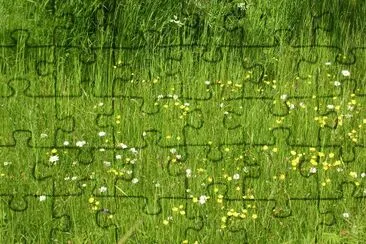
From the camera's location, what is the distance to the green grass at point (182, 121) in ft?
12.1

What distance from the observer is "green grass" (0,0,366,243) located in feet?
12.1

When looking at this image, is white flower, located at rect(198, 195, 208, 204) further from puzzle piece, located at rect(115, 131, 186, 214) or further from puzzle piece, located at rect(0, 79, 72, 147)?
puzzle piece, located at rect(0, 79, 72, 147)

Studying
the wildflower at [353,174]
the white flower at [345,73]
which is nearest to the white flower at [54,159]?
the wildflower at [353,174]

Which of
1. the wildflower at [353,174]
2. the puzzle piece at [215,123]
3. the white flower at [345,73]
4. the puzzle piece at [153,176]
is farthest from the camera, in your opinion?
the white flower at [345,73]

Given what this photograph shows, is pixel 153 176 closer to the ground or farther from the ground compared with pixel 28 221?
farther from the ground

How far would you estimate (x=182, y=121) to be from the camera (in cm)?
436

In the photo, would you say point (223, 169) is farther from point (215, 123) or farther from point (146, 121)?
point (146, 121)

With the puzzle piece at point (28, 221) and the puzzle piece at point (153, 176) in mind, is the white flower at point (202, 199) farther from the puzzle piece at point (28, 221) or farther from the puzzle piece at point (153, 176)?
the puzzle piece at point (28, 221)

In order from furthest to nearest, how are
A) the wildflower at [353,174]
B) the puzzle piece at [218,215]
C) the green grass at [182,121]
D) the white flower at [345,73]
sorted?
the white flower at [345,73], the wildflower at [353,174], the green grass at [182,121], the puzzle piece at [218,215]

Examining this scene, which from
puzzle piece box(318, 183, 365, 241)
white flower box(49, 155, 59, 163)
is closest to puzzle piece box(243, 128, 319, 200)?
puzzle piece box(318, 183, 365, 241)

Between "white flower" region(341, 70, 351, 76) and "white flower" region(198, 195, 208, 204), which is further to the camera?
"white flower" region(341, 70, 351, 76)

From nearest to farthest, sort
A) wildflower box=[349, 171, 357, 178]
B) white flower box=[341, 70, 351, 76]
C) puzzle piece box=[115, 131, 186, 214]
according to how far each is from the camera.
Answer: puzzle piece box=[115, 131, 186, 214]
wildflower box=[349, 171, 357, 178]
white flower box=[341, 70, 351, 76]

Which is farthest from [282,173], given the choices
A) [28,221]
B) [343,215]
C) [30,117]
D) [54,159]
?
[30,117]

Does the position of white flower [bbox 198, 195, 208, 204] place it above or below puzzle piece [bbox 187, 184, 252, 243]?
above
